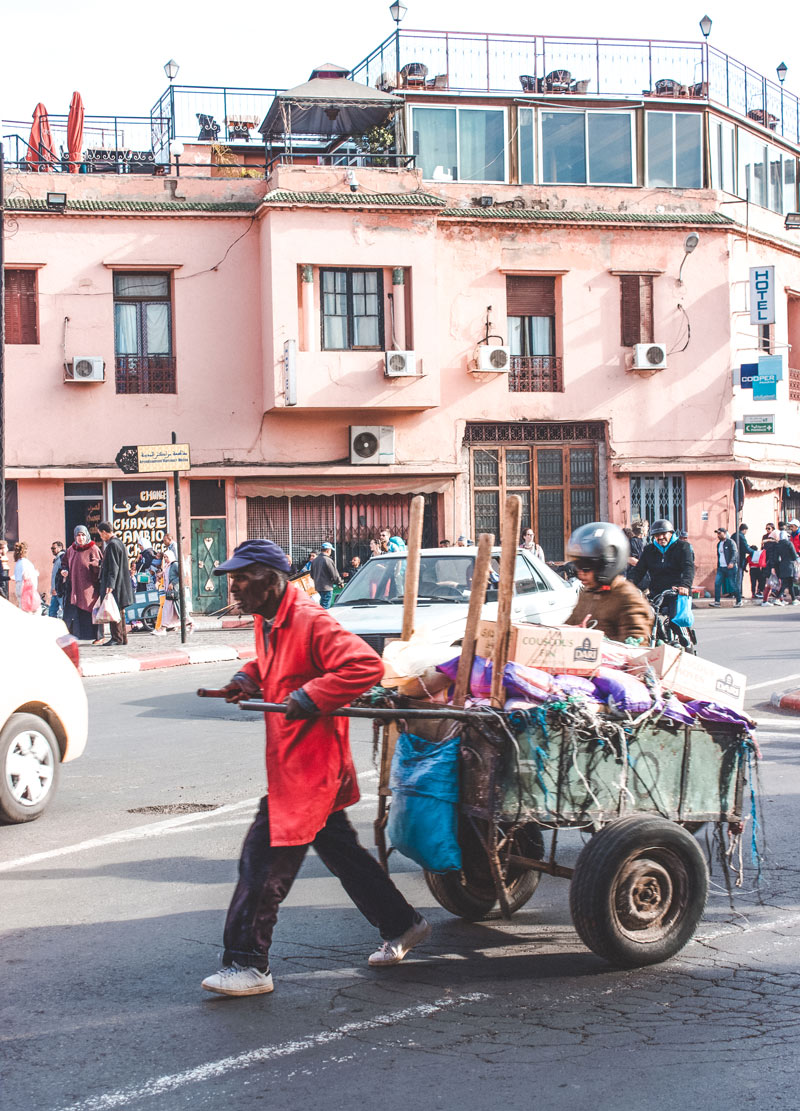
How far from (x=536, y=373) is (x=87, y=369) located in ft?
32.9

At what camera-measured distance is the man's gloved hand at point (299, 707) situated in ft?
15.2

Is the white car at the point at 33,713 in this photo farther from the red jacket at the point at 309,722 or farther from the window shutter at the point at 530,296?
the window shutter at the point at 530,296

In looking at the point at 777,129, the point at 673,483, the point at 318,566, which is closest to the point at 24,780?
the point at 318,566

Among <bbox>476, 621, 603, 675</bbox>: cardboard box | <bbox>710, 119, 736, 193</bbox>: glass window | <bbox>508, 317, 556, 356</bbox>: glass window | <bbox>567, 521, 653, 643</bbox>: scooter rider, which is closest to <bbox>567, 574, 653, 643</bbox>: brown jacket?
<bbox>567, 521, 653, 643</bbox>: scooter rider

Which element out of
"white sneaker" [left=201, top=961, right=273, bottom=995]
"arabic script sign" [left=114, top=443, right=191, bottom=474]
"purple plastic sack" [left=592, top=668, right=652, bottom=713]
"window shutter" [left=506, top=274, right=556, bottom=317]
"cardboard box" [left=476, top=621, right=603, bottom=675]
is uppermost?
"window shutter" [left=506, top=274, right=556, bottom=317]

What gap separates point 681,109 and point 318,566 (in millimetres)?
15683

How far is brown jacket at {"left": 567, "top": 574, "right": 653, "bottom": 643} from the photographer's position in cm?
647

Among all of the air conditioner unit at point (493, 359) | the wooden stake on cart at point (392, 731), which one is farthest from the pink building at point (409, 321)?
the wooden stake on cart at point (392, 731)

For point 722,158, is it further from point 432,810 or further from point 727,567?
point 432,810

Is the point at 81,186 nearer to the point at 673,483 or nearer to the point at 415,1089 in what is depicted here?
the point at 673,483

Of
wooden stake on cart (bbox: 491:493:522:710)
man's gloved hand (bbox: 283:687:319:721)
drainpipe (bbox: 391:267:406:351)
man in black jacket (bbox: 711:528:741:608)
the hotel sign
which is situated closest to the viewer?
man's gloved hand (bbox: 283:687:319:721)

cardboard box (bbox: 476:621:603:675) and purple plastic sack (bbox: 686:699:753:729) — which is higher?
cardboard box (bbox: 476:621:603:675)

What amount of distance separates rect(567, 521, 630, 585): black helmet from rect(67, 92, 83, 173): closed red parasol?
25141mm

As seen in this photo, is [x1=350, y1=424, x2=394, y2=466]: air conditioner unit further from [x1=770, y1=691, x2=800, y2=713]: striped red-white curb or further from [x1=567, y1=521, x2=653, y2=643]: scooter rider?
[x1=567, y1=521, x2=653, y2=643]: scooter rider
